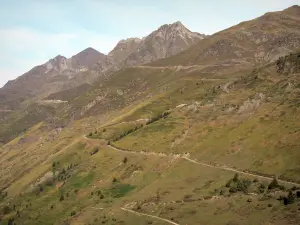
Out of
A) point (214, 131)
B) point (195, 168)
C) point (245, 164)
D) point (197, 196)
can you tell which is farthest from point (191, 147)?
point (197, 196)

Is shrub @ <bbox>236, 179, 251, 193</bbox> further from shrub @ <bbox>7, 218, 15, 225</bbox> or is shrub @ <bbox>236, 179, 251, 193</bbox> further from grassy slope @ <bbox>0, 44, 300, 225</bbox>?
shrub @ <bbox>7, 218, 15, 225</bbox>

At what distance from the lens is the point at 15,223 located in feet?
610

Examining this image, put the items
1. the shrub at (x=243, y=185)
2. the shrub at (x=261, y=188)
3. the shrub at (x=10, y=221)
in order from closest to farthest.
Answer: the shrub at (x=261, y=188) → the shrub at (x=243, y=185) → the shrub at (x=10, y=221)

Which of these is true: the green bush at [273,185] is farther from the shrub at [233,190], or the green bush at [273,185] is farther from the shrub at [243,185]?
the shrub at [233,190]

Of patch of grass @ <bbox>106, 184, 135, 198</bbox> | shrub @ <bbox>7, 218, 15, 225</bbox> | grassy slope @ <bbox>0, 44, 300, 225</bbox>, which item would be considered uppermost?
grassy slope @ <bbox>0, 44, 300, 225</bbox>

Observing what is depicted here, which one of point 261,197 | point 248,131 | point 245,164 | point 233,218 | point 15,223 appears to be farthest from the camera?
point 15,223

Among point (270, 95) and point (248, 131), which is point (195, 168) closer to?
point (248, 131)

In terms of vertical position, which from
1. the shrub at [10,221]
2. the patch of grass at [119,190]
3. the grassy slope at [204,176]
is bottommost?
the shrub at [10,221]

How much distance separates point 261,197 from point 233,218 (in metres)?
11.4

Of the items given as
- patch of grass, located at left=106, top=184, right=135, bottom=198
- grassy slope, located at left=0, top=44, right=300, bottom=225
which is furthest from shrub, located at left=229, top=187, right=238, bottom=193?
patch of grass, located at left=106, top=184, right=135, bottom=198

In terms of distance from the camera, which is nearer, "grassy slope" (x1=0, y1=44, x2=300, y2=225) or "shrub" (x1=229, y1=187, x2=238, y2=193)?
"grassy slope" (x1=0, y1=44, x2=300, y2=225)

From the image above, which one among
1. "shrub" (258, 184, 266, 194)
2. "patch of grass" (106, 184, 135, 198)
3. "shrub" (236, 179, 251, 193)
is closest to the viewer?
"shrub" (258, 184, 266, 194)

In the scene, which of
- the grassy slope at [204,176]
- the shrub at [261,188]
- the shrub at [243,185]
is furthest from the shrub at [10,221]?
the shrub at [261,188]

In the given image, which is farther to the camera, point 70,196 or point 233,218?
point 70,196
